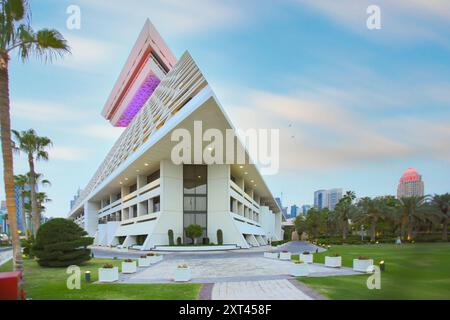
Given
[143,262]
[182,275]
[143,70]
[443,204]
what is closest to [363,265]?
[182,275]

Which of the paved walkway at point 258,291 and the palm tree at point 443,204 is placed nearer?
the paved walkway at point 258,291

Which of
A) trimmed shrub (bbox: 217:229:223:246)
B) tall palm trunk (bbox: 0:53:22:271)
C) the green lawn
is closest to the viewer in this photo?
the green lawn

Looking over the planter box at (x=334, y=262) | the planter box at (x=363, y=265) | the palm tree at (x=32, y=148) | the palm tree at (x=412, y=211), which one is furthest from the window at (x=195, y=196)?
the palm tree at (x=412, y=211)

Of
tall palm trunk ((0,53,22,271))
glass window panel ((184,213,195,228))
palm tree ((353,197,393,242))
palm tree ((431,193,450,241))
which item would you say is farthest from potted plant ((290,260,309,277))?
palm tree ((431,193,450,241))

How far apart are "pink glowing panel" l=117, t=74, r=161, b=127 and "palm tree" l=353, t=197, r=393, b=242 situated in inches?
2354

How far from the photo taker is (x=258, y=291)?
10.1 metres

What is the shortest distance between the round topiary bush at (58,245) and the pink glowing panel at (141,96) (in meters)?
73.1

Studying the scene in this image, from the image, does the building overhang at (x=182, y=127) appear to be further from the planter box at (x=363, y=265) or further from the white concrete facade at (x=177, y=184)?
the planter box at (x=363, y=265)

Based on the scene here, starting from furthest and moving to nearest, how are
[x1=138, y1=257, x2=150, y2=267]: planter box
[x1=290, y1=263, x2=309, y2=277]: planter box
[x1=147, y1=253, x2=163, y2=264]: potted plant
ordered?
[x1=147, y1=253, x2=163, y2=264]: potted plant
[x1=138, y1=257, x2=150, y2=267]: planter box
[x1=290, y1=263, x2=309, y2=277]: planter box

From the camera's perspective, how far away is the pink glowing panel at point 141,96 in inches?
3529

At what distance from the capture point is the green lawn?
1637mm

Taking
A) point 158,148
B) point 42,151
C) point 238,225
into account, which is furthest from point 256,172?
point 42,151

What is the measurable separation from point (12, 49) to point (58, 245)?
11.0m

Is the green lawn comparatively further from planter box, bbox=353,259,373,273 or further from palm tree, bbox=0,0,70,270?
palm tree, bbox=0,0,70,270
